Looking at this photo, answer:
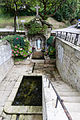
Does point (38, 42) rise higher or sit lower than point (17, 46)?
higher

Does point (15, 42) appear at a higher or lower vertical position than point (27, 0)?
lower

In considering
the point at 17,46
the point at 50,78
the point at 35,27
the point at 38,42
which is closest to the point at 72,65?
the point at 50,78

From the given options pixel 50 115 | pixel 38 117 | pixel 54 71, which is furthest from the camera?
pixel 54 71

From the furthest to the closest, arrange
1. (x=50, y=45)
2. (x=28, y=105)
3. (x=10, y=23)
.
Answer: (x=10, y=23), (x=50, y=45), (x=28, y=105)

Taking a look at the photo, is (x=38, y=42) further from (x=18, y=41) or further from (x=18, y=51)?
(x=18, y=51)

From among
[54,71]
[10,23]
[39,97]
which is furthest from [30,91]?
[10,23]

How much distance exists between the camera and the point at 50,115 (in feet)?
6.15

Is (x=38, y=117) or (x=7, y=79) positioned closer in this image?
(x=38, y=117)

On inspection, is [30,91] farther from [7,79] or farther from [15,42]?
[15,42]

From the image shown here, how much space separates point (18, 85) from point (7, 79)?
1368 millimetres

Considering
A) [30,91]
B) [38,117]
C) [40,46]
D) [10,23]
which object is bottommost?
[38,117]

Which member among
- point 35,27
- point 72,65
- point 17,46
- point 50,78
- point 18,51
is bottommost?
point 50,78

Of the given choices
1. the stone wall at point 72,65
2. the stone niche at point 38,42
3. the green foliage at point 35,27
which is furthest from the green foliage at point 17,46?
the stone wall at point 72,65

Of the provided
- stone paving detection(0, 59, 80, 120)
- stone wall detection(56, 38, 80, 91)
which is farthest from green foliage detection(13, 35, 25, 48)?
stone wall detection(56, 38, 80, 91)
